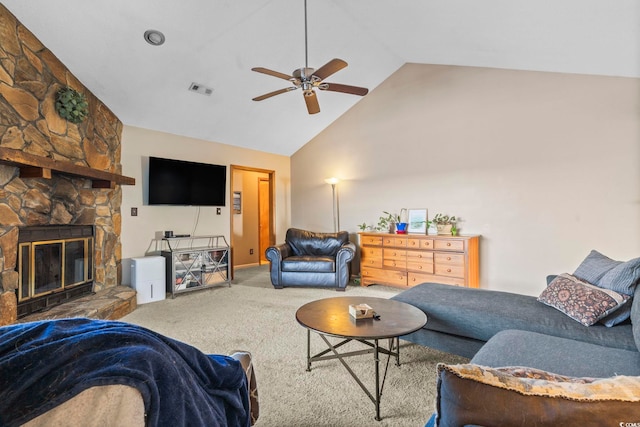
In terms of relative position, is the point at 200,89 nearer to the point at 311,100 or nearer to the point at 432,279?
the point at 311,100

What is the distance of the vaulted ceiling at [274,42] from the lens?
2693mm

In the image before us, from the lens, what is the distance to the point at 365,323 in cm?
195

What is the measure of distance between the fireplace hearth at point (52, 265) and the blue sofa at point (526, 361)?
3250mm

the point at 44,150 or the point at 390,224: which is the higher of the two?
the point at 44,150

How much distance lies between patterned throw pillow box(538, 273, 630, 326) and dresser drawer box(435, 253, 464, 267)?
5.79 ft

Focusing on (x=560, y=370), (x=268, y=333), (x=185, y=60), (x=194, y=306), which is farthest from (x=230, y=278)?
(x=560, y=370)

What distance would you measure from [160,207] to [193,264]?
38.6 inches

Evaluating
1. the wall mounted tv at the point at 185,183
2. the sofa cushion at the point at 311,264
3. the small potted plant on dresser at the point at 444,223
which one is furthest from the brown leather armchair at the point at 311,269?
the wall mounted tv at the point at 185,183

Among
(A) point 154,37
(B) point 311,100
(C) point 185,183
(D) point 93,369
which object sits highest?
(A) point 154,37

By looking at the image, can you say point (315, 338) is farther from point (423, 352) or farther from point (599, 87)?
point (599, 87)

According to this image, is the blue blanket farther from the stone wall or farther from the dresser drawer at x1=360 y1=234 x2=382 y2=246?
the dresser drawer at x1=360 y1=234 x2=382 y2=246

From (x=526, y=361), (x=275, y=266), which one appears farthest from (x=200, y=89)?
(x=526, y=361)

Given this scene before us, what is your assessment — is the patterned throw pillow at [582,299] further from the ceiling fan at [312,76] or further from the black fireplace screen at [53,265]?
the black fireplace screen at [53,265]

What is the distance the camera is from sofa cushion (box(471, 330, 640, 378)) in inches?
53.2
